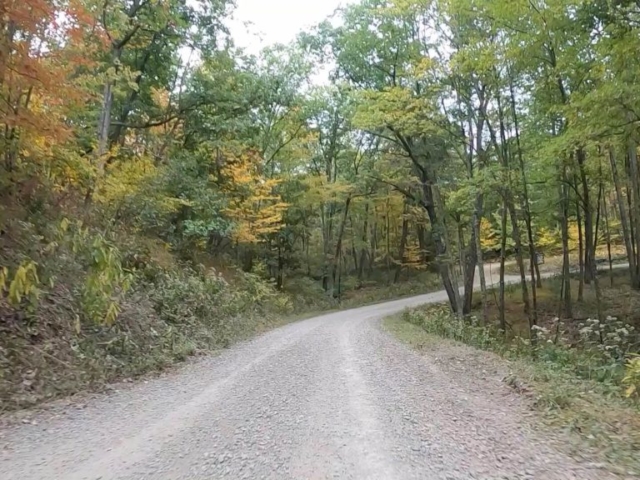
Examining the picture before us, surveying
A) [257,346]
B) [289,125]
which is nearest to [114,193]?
[257,346]

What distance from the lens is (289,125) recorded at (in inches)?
1120

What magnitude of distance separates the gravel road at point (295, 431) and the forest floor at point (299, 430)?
0.02m

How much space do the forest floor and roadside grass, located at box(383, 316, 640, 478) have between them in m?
0.17

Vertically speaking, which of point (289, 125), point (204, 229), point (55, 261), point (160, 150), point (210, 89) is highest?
point (289, 125)

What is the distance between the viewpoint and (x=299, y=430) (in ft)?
16.4

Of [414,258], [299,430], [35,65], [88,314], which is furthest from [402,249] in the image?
[299,430]

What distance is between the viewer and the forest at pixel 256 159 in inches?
305

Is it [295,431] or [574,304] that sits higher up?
[295,431]

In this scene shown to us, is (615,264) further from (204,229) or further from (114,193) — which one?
(114,193)

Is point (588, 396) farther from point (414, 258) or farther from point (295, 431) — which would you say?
point (414, 258)

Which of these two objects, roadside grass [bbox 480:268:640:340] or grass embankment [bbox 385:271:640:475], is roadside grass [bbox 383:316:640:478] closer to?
grass embankment [bbox 385:271:640:475]

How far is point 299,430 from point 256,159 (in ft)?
60.7

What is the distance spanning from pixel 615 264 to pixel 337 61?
895 inches

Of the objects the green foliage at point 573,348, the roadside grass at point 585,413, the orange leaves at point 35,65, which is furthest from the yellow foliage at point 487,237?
the orange leaves at point 35,65
